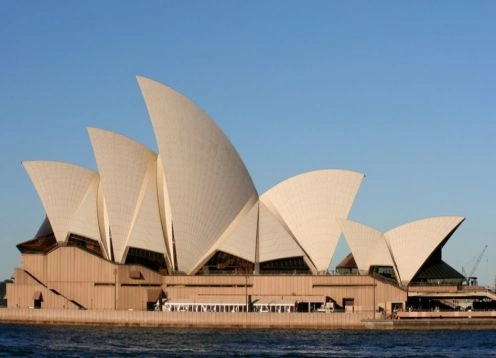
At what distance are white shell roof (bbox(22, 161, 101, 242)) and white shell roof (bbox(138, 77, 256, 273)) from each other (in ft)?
24.8

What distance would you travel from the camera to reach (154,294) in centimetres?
8706

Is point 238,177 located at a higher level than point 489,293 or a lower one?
higher

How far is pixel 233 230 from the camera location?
86.9m

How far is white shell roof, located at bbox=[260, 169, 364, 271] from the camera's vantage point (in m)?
87.2

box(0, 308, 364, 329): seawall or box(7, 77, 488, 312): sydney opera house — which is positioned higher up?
box(7, 77, 488, 312): sydney opera house

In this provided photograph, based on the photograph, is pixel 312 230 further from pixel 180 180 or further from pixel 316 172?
pixel 180 180

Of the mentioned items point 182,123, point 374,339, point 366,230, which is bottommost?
point 374,339

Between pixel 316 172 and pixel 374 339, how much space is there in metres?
22.0

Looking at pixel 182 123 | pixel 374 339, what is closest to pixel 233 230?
pixel 182 123

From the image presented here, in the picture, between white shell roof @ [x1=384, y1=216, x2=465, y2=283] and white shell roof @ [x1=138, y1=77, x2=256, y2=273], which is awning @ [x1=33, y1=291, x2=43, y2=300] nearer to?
white shell roof @ [x1=138, y1=77, x2=256, y2=273]

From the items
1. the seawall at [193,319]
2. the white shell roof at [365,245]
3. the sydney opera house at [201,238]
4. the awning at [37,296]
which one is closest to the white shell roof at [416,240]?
the sydney opera house at [201,238]

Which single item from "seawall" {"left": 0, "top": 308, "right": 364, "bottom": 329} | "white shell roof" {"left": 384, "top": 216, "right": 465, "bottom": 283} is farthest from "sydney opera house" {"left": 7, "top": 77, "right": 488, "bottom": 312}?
"seawall" {"left": 0, "top": 308, "right": 364, "bottom": 329}

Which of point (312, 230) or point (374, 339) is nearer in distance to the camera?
point (374, 339)

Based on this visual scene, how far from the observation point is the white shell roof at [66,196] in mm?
87688
